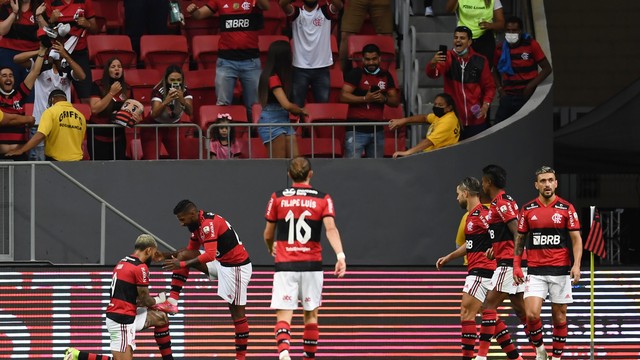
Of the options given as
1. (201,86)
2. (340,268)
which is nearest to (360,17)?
(201,86)

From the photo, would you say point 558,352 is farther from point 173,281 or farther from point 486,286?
point 173,281

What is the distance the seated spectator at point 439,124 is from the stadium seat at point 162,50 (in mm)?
3747

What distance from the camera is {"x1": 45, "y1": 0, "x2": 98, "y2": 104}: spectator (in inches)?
815

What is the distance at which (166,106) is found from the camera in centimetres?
1967

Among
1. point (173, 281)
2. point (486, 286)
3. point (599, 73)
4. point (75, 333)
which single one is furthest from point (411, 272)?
point (599, 73)

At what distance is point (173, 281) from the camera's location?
55.4 feet

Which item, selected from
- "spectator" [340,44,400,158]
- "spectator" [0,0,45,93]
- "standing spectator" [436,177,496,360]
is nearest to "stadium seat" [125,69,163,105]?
"spectator" [0,0,45,93]

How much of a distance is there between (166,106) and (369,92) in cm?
255

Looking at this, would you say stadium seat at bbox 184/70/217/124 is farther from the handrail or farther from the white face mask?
the white face mask

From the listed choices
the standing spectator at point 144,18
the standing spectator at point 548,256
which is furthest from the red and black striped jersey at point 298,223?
the standing spectator at point 144,18

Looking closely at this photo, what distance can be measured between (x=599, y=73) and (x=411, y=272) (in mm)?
12462

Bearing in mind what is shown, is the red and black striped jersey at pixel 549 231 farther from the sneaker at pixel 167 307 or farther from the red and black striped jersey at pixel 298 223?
the sneaker at pixel 167 307

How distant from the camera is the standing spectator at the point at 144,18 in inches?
871

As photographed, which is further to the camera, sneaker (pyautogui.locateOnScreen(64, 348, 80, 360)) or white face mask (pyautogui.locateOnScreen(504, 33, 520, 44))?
white face mask (pyautogui.locateOnScreen(504, 33, 520, 44))
